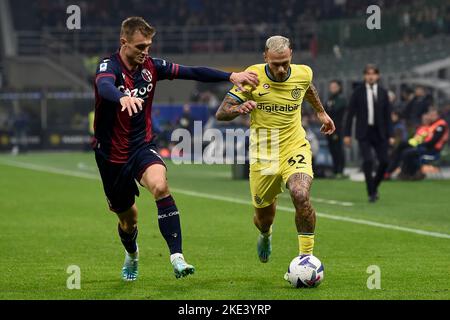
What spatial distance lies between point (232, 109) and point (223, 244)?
3424mm

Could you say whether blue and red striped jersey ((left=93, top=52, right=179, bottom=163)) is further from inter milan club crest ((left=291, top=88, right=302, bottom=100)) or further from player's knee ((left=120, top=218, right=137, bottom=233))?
inter milan club crest ((left=291, top=88, right=302, bottom=100))

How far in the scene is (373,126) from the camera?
2033cm

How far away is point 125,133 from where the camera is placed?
1055cm

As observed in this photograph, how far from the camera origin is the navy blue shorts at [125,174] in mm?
10430

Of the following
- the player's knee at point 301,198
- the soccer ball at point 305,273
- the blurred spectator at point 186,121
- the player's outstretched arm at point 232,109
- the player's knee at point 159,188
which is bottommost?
the blurred spectator at point 186,121

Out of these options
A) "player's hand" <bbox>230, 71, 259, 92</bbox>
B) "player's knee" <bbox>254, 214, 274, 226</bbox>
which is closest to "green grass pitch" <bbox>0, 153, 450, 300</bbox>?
"player's knee" <bbox>254, 214, 274, 226</bbox>

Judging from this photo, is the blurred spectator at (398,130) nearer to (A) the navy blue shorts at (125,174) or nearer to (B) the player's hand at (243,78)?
(B) the player's hand at (243,78)

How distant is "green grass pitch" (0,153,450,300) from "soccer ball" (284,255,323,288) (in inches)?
4.2

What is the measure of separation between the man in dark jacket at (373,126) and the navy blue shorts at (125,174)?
9.89 m

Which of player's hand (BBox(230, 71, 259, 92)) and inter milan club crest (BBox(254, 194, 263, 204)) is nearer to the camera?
player's hand (BBox(230, 71, 259, 92))

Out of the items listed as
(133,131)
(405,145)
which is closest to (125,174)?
(133,131)

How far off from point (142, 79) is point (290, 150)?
5.70ft

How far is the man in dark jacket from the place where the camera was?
20.2m

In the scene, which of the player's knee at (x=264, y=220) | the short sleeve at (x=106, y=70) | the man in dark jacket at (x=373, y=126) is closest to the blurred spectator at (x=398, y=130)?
the man in dark jacket at (x=373, y=126)
